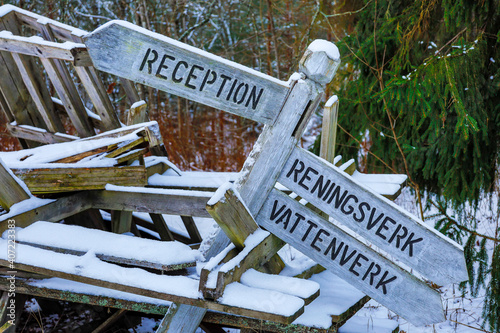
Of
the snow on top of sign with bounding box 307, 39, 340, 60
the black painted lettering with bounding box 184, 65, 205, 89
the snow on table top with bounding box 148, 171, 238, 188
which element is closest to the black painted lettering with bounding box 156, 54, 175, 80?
the black painted lettering with bounding box 184, 65, 205, 89

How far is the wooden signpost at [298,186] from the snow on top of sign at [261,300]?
31 cm

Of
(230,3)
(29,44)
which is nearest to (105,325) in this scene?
(29,44)

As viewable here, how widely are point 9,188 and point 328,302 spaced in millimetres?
2250

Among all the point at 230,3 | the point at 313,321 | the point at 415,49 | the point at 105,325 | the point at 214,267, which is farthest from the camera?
the point at 230,3

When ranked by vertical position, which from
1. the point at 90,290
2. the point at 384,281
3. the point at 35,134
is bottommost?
the point at 90,290

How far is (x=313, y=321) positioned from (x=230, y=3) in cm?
990

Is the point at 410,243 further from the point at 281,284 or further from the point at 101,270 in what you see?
the point at 101,270

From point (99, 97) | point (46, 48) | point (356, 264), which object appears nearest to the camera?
point (356, 264)

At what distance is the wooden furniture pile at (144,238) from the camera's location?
8.59 feet

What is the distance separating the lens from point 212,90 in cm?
265

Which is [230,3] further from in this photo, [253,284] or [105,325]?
[253,284]

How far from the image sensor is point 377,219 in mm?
2744

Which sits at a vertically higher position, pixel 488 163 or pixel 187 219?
pixel 488 163

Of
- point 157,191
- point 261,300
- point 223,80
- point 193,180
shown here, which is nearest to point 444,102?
point 193,180
